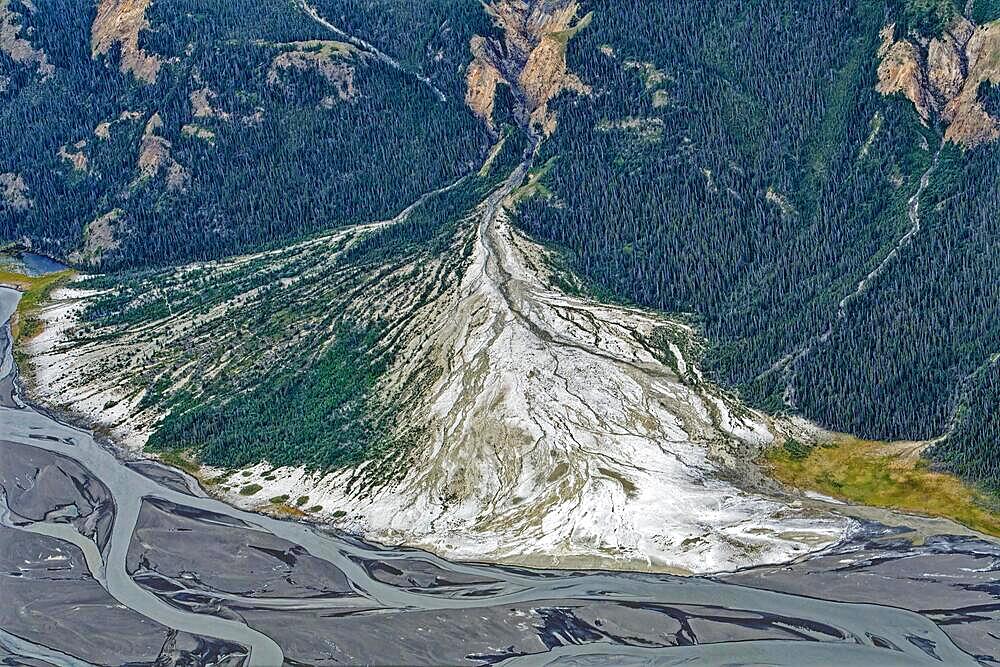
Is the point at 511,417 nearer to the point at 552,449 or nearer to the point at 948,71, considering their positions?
the point at 552,449

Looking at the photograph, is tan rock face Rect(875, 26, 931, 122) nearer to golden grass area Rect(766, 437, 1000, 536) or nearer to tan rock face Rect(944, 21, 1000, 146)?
tan rock face Rect(944, 21, 1000, 146)

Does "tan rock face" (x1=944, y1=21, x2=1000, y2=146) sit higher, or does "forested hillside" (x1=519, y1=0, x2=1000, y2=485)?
"tan rock face" (x1=944, y1=21, x2=1000, y2=146)

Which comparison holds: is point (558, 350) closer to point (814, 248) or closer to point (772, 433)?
point (772, 433)

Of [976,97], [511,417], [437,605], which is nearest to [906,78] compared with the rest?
[976,97]

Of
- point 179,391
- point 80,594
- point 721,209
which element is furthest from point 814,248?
point 80,594

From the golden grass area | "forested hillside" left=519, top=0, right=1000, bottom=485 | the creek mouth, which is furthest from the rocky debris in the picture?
the creek mouth

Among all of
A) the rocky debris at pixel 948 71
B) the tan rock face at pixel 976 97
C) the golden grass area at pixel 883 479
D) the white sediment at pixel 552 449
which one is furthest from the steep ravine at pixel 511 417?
the rocky debris at pixel 948 71
